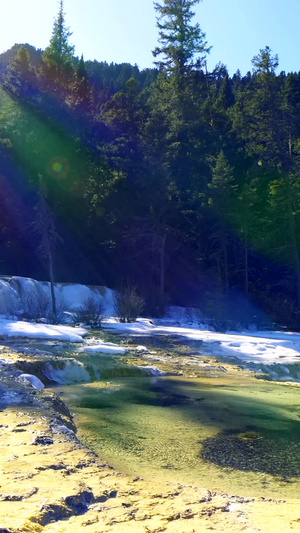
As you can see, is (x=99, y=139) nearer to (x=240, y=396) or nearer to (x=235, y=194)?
(x=235, y=194)

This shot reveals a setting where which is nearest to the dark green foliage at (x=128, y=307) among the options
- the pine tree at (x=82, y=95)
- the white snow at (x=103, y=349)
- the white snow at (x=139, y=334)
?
the white snow at (x=139, y=334)

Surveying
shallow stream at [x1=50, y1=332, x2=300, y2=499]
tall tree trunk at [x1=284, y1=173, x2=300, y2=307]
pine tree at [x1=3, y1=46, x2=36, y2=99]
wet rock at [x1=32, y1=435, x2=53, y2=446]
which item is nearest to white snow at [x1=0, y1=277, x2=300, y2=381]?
shallow stream at [x1=50, y1=332, x2=300, y2=499]

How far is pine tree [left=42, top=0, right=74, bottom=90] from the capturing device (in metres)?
49.9

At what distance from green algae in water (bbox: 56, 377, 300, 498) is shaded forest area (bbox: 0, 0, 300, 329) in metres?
22.2

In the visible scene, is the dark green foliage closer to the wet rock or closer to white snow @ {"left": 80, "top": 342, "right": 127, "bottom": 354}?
white snow @ {"left": 80, "top": 342, "right": 127, "bottom": 354}

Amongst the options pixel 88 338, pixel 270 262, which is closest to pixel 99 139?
pixel 270 262

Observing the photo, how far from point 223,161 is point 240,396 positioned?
2778 centimetres

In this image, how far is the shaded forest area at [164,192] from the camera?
35500 mm

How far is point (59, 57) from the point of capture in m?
53.5

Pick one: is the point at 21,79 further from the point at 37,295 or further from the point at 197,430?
the point at 197,430

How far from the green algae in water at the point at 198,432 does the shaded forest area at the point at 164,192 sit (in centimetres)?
2220

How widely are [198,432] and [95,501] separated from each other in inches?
148

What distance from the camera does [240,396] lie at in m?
10.4

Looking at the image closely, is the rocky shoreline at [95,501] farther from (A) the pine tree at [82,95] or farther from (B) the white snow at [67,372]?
(A) the pine tree at [82,95]
